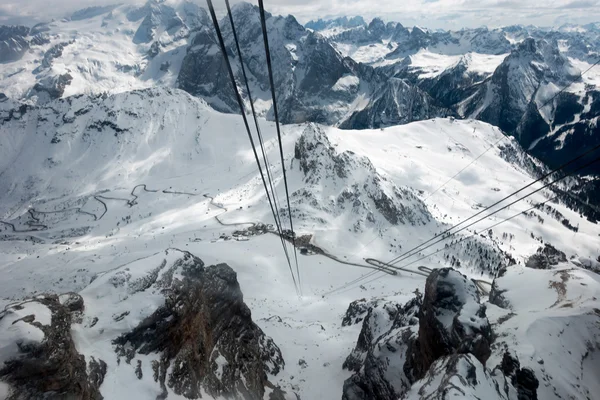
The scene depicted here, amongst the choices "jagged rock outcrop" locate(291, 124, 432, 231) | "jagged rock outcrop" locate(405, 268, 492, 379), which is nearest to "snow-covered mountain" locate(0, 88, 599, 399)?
"jagged rock outcrop" locate(291, 124, 432, 231)

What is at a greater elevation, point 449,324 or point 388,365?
point 449,324

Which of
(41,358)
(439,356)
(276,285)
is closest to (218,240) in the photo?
(276,285)

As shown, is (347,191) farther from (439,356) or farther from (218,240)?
(439,356)

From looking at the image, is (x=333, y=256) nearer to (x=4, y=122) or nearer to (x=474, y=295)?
(x=474, y=295)

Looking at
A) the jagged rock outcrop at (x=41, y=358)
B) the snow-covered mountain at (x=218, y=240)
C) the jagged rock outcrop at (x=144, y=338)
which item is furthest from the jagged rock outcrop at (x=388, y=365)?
the jagged rock outcrop at (x=41, y=358)

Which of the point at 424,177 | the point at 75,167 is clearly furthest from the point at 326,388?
the point at 75,167
